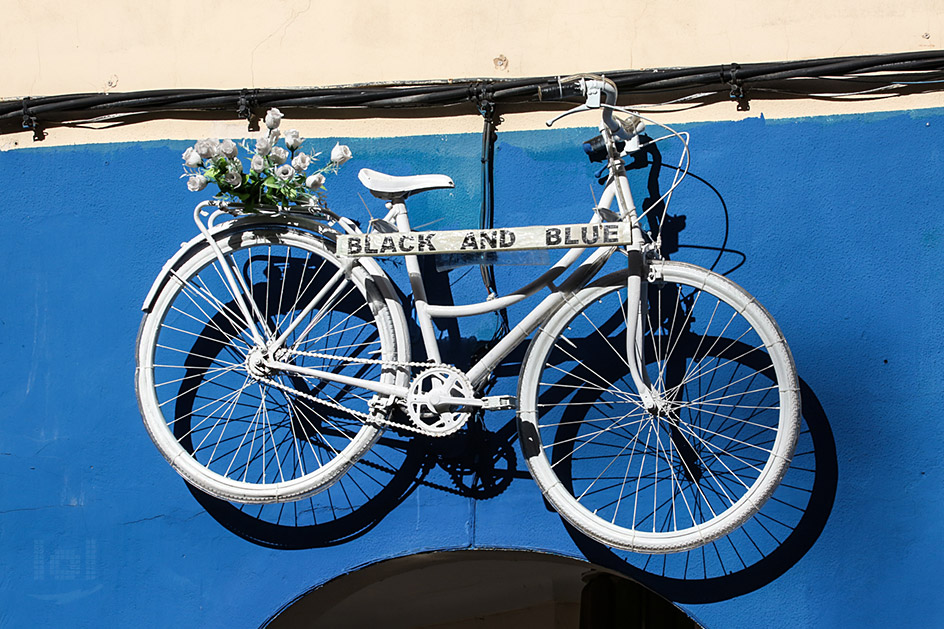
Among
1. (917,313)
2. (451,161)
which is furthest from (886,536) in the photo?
(451,161)

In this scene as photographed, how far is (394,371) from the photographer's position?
3016mm

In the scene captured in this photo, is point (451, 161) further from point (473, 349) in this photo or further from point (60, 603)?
point (60, 603)

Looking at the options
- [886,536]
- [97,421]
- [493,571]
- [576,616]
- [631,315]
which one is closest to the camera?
[631,315]

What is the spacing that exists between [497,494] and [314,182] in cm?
131

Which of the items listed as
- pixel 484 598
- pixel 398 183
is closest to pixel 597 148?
pixel 398 183

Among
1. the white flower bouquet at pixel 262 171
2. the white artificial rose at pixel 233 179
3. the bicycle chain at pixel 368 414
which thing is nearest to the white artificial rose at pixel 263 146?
the white flower bouquet at pixel 262 171

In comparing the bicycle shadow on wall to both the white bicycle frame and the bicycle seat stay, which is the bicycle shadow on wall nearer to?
the white bicycle frame

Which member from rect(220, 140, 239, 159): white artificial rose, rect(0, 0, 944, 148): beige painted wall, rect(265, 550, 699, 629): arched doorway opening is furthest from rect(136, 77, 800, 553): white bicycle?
rect(265, 550, 699, 629): arched doorway opening

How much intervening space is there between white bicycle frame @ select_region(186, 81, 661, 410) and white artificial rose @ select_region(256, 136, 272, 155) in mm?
344

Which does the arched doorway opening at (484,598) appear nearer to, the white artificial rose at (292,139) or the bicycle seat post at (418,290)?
the bicycle seat post at (418,290)

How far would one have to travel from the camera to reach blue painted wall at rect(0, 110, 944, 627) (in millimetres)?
3102

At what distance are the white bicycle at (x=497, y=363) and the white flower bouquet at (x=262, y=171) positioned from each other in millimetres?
76

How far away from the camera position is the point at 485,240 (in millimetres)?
2850

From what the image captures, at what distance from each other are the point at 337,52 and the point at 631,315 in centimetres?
161
